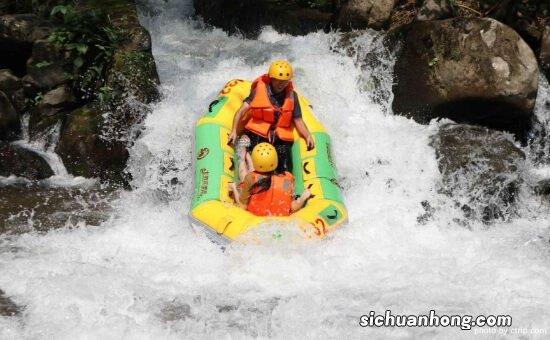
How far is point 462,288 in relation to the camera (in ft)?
16.6

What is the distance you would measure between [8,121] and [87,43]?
1360 mm

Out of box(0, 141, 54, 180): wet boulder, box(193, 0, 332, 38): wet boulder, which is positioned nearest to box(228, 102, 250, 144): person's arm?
box(0, 141, 54, 180): wet boulder

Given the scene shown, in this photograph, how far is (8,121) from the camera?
7508mm

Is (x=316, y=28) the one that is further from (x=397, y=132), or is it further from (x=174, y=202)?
(x=174, y=202)

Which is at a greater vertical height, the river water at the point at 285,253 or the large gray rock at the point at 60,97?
the large gray rock at the point at 60,97

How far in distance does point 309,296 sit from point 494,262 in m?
1.77

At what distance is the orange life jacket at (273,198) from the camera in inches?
222

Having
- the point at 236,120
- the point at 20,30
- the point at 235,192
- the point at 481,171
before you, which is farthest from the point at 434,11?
the point at 20,30

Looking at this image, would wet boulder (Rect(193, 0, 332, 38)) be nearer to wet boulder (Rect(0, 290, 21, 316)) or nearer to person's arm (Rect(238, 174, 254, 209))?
person's arm (Rect(238, 174, 254, 209))

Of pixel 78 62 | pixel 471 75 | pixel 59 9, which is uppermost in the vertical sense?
pixel 59 9

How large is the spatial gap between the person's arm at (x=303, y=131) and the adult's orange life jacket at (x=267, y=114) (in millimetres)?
85

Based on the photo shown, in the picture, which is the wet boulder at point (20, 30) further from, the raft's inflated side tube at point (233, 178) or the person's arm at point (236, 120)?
the person's arm at point (236, 120)

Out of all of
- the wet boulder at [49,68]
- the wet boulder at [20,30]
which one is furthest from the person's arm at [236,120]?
the wet boulder at [20,30]

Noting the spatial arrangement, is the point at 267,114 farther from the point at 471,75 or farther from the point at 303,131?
the point at 471,75
